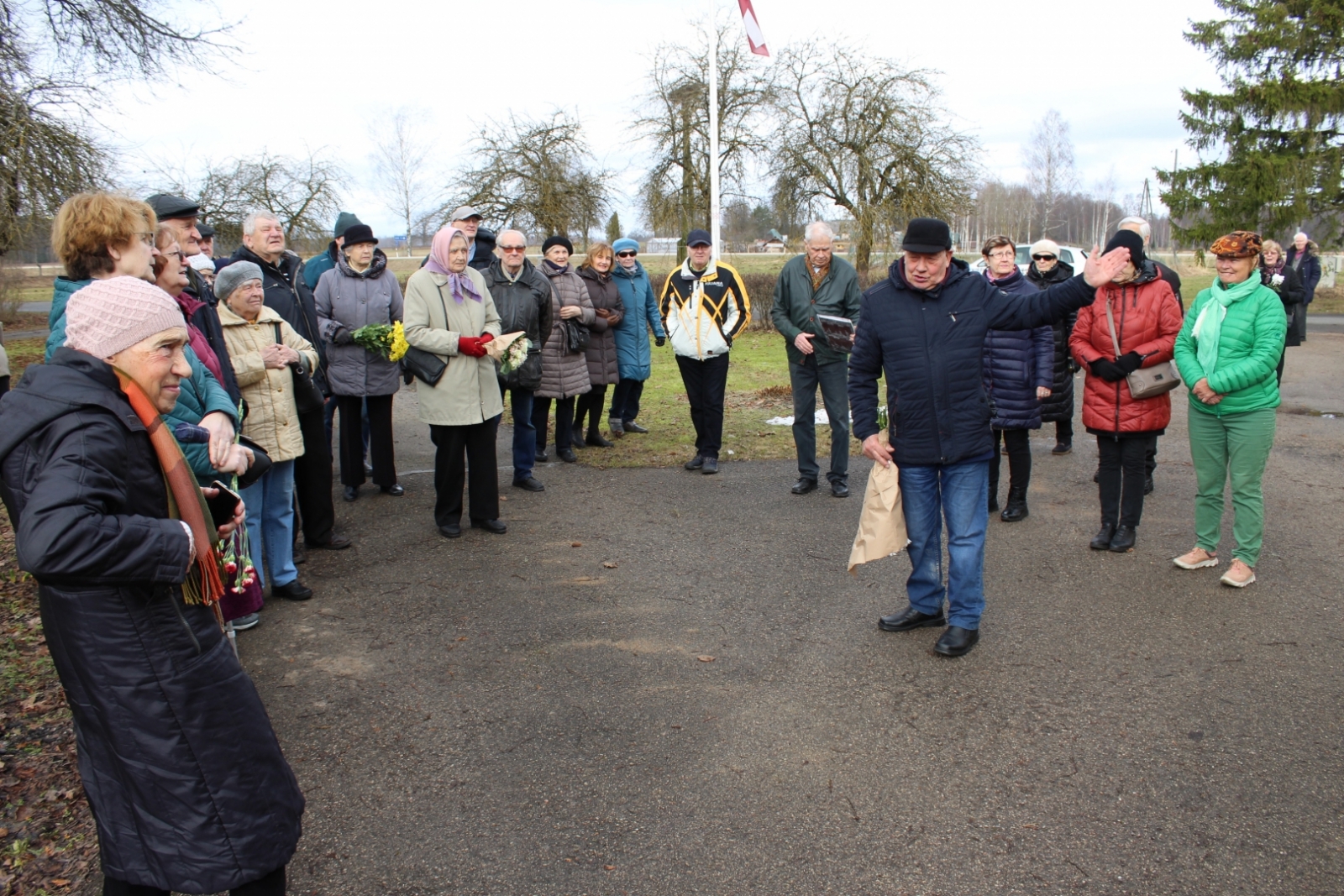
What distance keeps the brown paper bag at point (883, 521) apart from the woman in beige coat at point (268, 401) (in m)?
3.23

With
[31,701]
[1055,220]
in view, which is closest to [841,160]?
[31,701]

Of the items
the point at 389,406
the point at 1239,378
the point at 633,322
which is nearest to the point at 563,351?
the point at 633,322

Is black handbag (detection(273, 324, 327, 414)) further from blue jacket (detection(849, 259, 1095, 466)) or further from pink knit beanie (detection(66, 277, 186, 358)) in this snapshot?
blue jacket (detection(849, 259, 1095, 466))

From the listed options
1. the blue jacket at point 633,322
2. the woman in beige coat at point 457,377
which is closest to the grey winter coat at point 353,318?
the woman in beige coat at point 457,377

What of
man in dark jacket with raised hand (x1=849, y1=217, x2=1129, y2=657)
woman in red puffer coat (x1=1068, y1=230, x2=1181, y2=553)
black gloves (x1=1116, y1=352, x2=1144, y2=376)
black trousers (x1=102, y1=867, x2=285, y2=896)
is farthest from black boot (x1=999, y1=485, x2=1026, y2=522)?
black trousers (x1=102, y1=867, x2=285, y2=896)

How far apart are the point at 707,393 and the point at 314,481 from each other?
3.60 metres

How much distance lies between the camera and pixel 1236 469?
217 inches

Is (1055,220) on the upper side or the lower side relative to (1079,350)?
upper

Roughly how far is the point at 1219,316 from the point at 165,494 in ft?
18.2

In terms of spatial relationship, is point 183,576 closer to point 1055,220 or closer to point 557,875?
point 557,875

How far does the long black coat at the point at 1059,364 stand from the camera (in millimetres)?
7992

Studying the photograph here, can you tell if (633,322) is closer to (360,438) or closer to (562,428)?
(562,428)

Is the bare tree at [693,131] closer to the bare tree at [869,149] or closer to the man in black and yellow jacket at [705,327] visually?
the bare tree at [869,149]

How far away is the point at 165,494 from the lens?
241 cm
